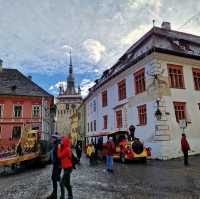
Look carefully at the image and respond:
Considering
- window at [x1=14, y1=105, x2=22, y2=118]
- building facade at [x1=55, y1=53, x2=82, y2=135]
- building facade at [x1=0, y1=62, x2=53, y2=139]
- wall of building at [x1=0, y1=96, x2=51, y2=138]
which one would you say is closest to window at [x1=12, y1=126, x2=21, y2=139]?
building facade at [x1=0, y1=62, x2=53, y2=139]

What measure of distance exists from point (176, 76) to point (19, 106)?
24297 millimetres

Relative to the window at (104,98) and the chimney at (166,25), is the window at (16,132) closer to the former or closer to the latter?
the window at (104,98)

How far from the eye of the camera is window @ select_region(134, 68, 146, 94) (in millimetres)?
20506

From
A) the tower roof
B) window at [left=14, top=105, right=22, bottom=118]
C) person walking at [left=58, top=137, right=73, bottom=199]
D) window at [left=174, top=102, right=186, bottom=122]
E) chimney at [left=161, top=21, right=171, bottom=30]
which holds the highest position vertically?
the tower roof

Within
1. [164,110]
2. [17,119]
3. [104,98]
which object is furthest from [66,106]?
[164,110]

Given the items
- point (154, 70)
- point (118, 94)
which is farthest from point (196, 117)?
point (118, 94)

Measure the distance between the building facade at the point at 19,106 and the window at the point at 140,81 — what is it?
17.5 metres

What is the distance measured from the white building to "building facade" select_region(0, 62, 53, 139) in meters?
16.6

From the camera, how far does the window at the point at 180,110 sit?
749 inches

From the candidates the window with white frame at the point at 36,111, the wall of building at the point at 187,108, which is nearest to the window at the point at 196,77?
the wall of building at the point at 187,108

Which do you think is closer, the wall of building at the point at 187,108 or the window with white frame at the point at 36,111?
the wall of building at the point at 187,108

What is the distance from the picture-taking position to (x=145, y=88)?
20.1m

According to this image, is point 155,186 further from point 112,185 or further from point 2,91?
point 2,91

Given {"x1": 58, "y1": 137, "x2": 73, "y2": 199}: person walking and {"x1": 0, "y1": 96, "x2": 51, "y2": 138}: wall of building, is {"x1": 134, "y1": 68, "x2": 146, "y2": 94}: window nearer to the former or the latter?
{"x1": 58, "y1": 137, "x2": 73, "y2": 199}: person walking
